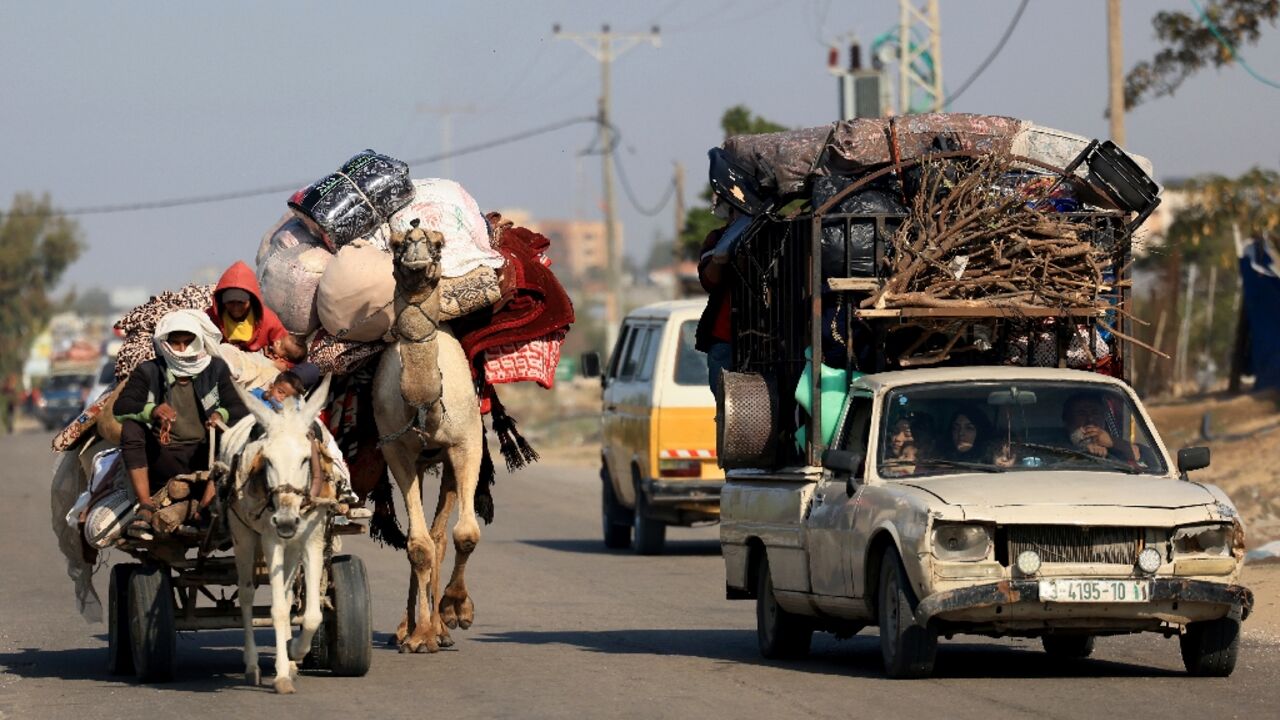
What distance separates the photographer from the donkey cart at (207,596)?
37.2 ft

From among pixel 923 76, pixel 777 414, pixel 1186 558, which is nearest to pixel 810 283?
pixel 777 414

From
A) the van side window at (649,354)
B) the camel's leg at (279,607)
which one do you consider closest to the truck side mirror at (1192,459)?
the camel's leg at (279,607)

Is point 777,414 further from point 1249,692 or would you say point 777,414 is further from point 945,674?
point 1249,692

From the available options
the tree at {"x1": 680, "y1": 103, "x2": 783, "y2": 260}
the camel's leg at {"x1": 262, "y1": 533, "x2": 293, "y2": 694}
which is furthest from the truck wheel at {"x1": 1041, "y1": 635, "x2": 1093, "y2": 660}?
the tree at {"x1": 680, "y1": 103, "x2": 783, "y2": 260}

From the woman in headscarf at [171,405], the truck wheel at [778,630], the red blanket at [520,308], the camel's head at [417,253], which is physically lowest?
the truck wheel at [778,630]

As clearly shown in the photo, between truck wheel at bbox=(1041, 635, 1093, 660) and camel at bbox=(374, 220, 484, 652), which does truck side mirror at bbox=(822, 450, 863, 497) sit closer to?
truck wheel at bbox=(1041, 635, 1093, 660)

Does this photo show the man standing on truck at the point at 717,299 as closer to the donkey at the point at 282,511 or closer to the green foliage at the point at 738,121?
the donkey at the point at 282,511

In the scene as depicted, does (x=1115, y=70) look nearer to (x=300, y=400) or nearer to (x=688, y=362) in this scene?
(x=688, y=362)

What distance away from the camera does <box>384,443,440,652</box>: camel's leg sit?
43.7 feet

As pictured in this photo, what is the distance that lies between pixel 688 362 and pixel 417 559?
7614 millimetres

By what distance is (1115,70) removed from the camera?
29125 millimetres

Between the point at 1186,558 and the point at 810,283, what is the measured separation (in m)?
2.94

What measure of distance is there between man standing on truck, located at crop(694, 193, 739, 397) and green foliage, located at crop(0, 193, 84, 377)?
87.3m

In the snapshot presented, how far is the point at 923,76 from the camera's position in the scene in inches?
1811
